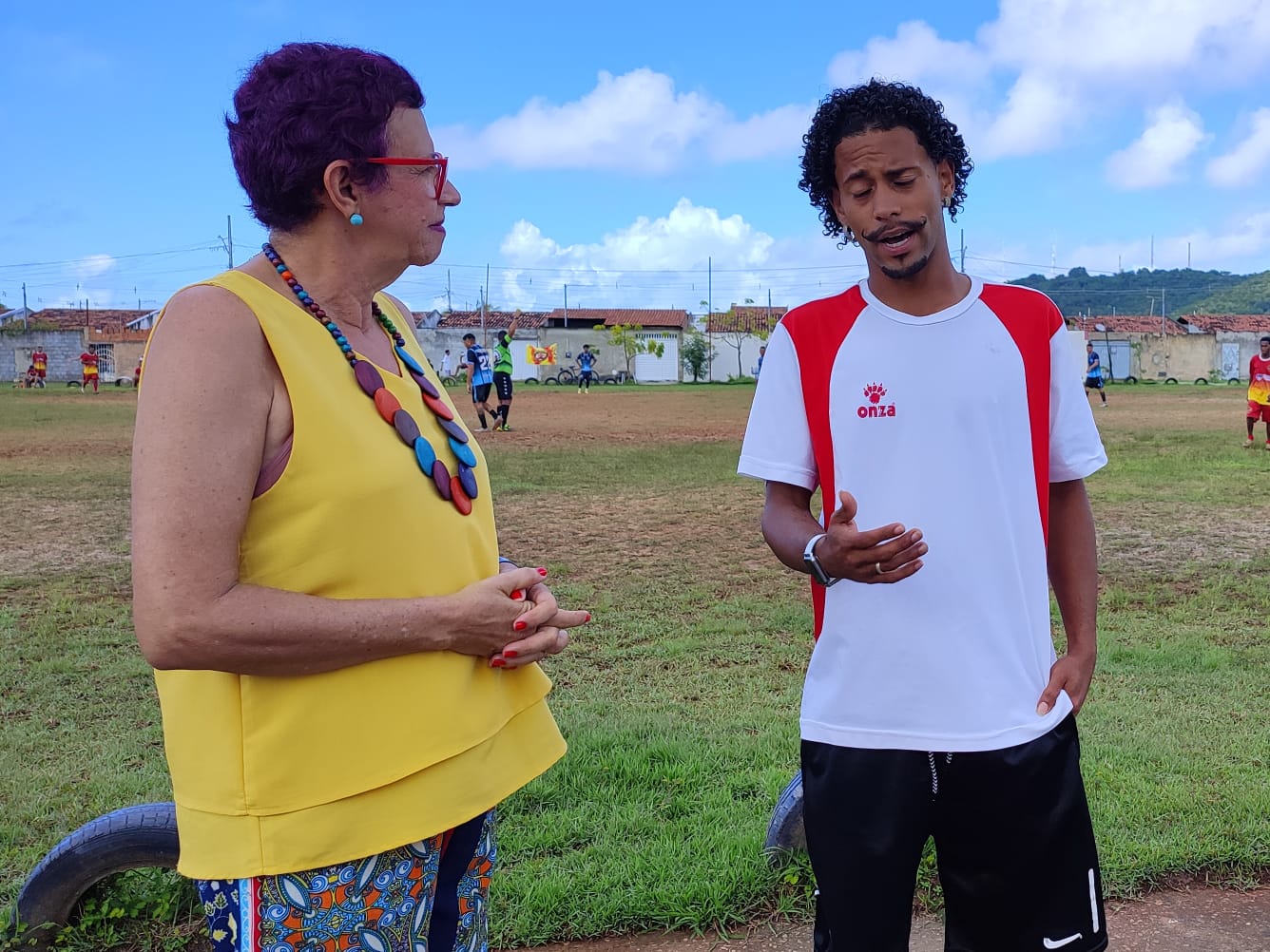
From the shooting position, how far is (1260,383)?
50.1 feet

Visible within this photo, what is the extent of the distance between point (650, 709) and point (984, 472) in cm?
310

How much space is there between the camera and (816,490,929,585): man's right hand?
180 cm

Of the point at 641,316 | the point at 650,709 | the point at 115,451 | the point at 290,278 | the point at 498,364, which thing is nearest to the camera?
the point at 290,278

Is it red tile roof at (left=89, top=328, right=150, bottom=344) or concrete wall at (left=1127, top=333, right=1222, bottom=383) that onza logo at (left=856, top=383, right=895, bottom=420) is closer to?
concrete wall at (left=1127, top=333, right=1222, bottom=383)

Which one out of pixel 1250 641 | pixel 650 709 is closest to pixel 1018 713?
pixel 650 709

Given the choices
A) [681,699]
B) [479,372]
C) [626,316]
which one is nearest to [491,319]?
[626,316]

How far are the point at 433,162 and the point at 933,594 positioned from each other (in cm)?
115

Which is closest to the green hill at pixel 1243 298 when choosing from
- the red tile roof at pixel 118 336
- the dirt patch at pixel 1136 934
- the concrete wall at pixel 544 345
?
the concrete wall at pixel 544 345

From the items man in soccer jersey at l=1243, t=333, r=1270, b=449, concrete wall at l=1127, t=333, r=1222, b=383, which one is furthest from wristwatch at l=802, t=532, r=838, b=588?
concrete wall at l=1127, t=333, r=1222, b=383

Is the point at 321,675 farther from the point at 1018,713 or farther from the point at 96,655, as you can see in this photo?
the point at 96,655

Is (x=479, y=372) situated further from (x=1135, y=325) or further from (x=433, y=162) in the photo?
(x=1135, y=325)

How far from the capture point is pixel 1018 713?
1.97m

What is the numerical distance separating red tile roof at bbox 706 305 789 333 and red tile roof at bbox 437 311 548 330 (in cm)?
1157

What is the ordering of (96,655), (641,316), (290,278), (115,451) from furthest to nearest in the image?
(641,316)
(115,451)
(96,655)
(290,278)
